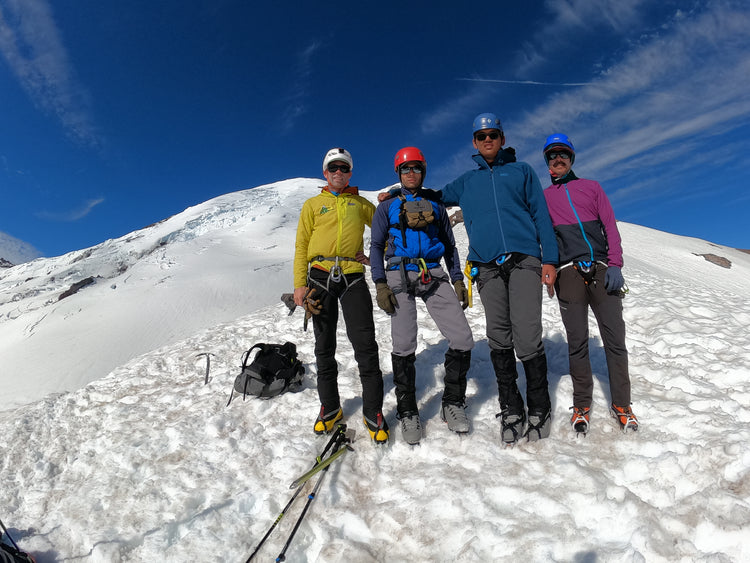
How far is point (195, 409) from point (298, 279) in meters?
2.94

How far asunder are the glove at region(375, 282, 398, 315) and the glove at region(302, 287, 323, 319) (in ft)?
2.61

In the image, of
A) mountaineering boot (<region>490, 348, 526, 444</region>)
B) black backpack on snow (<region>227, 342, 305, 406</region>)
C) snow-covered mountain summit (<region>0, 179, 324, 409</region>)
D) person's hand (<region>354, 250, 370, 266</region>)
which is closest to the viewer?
mountaineering boot (<region>490, 348, 526, 444</region>)

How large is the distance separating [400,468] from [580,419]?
210cm

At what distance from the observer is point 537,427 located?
13.8ft

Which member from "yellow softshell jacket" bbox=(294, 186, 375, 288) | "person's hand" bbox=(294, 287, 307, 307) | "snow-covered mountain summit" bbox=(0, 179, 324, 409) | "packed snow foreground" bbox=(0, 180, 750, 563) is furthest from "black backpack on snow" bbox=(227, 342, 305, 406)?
"snow-covered mountain summit" bbox=(0, 179, 324, 409)

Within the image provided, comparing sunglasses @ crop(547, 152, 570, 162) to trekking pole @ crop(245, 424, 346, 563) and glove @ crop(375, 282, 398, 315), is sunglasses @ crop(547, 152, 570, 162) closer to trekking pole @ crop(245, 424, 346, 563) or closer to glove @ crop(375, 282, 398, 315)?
glove @ crop(375, 282, 398, 315)

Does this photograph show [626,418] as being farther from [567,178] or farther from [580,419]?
[567,178]

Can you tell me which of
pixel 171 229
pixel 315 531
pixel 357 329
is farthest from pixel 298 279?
pixel 171 229

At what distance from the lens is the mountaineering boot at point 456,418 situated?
Answer: 436cm

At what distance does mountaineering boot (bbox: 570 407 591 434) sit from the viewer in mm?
4223

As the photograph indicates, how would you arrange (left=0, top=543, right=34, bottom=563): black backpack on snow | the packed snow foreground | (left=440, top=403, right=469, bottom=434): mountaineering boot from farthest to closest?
(left=440, top=403, right=469, bottom=434): mountaineering boot, the packed snow foreground, (left=0, top=543, right=34, bottom=563): black backpack on snow

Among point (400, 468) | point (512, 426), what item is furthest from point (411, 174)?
point (400, 468)

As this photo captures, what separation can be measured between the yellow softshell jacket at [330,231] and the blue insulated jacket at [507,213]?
1.41 m

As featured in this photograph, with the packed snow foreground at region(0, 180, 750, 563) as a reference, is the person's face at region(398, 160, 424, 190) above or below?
above
